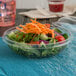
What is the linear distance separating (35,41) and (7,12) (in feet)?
1.81

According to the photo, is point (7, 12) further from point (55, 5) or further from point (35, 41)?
point (35, 41)

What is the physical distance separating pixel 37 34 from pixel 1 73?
183 millimetres

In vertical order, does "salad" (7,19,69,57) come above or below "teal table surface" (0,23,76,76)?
above

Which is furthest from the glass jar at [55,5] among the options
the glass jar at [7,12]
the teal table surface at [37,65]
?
the teal table surface at [37,65]

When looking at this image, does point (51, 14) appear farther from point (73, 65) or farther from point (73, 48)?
point (73, 65)

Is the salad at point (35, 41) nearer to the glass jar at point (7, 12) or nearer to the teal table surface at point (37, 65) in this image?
the teal table surface at point (37, 65)

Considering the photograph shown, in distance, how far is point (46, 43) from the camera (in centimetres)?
63

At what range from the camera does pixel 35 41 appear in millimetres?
639

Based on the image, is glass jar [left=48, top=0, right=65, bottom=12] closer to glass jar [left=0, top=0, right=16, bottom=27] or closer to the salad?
glass jar [left=0, top=0, right=16, bottom=27]

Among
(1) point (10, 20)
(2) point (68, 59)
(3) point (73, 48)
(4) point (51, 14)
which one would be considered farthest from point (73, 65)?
(4) point (51, 14)

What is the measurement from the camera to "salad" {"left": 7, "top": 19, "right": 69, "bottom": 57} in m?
0.61

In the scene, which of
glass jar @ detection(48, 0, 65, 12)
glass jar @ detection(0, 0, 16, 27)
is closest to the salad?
glass jar @ detection(0, 0, 16, 27)

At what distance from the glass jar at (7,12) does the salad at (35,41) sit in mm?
449

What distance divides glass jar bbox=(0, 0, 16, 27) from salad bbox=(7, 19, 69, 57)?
1.47 feet
